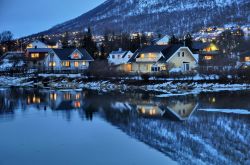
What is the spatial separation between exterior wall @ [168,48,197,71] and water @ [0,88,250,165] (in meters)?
27.1

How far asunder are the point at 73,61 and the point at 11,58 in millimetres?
28537

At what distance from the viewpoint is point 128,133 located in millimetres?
19688

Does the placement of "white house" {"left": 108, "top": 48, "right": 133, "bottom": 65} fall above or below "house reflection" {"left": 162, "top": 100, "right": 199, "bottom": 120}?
above

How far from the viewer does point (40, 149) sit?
55.5 feet

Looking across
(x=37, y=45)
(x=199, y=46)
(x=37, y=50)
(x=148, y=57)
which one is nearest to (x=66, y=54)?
(x=148, y=57)

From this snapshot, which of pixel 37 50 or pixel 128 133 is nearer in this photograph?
pixel 128 133

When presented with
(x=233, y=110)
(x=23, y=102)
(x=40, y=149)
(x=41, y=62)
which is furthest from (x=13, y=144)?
(x=41, y=62)

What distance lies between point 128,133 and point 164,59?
39466mm

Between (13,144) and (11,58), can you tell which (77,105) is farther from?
(11,58)

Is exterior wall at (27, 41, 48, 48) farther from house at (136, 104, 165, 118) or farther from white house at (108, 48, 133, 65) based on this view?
house at (136, 104, 165, 118)

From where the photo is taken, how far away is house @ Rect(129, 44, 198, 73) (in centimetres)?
5797

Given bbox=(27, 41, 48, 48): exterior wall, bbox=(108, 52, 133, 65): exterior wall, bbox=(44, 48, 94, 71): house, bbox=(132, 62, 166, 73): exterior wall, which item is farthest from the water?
bbox=(27, 41, 48, 48): exterior wall

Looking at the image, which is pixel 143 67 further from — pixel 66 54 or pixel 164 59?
pixel 66 54

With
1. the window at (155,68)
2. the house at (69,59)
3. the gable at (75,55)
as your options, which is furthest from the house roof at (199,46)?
the window at (155,68)
